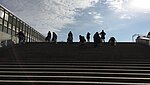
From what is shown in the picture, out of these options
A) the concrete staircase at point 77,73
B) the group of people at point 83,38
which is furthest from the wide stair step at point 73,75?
the group of people at point 83,38

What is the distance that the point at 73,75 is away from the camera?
13.4m

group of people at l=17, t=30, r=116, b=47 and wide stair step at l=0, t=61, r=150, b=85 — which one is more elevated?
group of people at l=17, t=30, r=116, b=47

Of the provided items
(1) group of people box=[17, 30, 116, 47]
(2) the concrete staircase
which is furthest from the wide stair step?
(1) group of people box=[17, 30, 116, 47]

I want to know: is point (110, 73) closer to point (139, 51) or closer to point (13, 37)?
point (139, 51)

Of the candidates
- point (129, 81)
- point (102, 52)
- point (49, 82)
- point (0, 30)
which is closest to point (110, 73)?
point (129, 81)

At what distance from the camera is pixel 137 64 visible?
16438 mm

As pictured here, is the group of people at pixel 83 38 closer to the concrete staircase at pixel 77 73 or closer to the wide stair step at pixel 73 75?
the concrete staircase at pixel 77 73

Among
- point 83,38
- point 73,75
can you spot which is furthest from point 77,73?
point 83,38

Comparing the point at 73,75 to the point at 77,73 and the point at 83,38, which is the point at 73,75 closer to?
the point at 77,73

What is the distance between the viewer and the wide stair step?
12.0 metres

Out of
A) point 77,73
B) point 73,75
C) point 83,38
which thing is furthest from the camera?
point 83,38

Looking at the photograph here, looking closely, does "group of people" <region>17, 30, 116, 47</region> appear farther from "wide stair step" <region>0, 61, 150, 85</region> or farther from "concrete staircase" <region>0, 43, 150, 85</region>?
"wide stair step" <region>0, 61, 150, 85</region>

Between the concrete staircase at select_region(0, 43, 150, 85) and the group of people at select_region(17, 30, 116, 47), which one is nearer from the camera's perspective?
the concrete staircase at select_region(0, 43, 150, 85)

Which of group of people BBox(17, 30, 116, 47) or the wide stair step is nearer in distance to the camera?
the wide stair step
